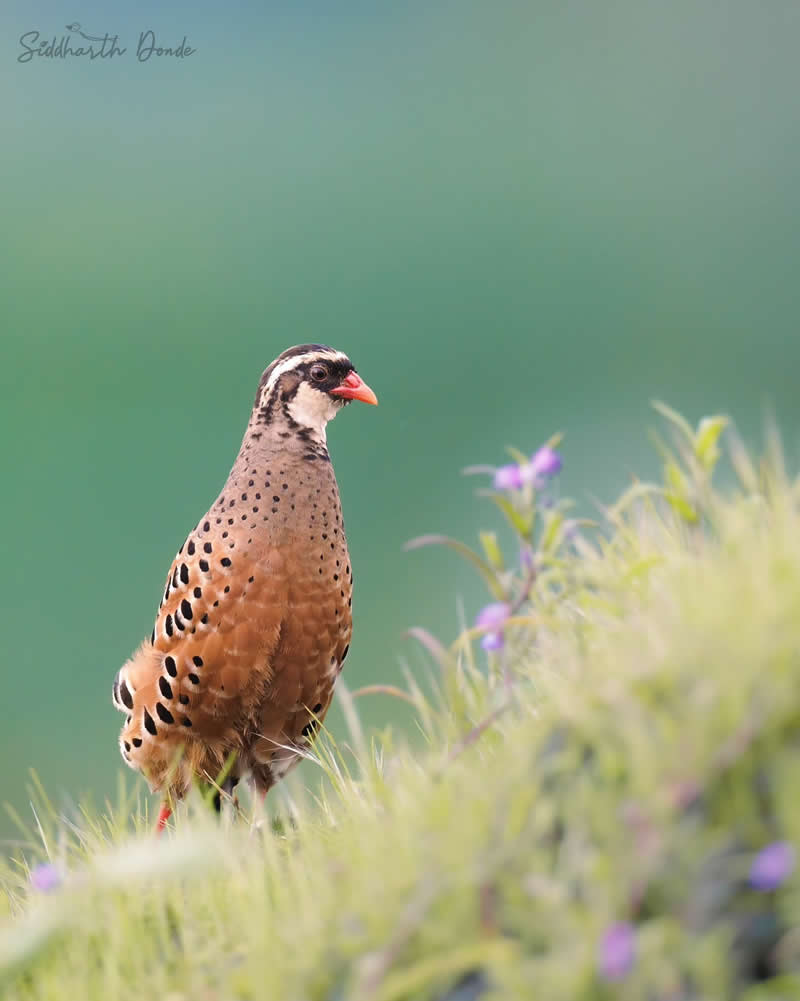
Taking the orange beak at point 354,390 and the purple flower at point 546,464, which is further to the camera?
the orange beak at point 354,390

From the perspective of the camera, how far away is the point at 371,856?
6.57 feet

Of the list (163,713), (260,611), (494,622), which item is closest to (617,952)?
(494,622)

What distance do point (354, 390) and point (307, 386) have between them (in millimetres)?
162

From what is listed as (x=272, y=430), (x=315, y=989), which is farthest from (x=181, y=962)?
(x=272, y=430)

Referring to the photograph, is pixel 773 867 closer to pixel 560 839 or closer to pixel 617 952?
pixel 617 952

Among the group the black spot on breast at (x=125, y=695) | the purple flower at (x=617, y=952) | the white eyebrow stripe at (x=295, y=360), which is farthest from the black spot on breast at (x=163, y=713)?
the purple flower at (x=617, y=952)

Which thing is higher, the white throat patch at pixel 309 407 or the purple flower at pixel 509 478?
the white throat patch at pixel 309 407

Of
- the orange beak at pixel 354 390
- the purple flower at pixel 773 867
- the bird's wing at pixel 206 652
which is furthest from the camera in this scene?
the orange beak at pixel 354 390

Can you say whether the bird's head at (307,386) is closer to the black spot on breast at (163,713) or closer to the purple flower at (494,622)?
the black spot on breast at (163,713)

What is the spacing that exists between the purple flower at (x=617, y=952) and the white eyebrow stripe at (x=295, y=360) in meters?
2.61

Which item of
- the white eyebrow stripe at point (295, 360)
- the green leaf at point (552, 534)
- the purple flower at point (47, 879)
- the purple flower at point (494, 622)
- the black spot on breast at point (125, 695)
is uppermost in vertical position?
the white eyebrow stripe at point (295, 360)

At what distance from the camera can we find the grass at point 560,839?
167cm

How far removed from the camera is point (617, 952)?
5.17 feet

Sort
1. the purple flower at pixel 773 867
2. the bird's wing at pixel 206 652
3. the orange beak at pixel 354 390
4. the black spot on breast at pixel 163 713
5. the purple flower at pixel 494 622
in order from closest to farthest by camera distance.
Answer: the purple flower at pixel 773 867, the purple flower at pixel 494 622, the bird's wing at pixel 206 652, the black spot on breast at pixel 163 713, the orange beak at pixel 354 390
